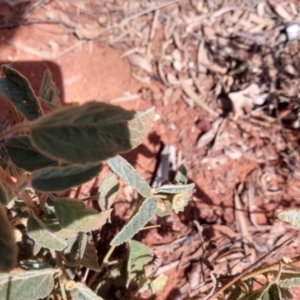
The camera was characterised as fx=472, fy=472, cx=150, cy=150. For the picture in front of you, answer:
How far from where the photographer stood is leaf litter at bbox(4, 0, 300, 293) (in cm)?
201

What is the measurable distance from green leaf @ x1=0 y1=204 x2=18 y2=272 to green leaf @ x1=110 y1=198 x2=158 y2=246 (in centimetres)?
34

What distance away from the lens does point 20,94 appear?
1.05 metres

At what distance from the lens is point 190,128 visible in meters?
2.33

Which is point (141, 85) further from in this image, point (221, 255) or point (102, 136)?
point (102, 136)

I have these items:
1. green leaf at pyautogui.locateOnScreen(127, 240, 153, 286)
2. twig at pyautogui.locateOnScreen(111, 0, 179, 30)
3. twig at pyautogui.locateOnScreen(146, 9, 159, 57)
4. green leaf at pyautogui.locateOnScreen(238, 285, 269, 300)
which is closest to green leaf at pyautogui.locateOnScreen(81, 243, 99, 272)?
green leaf at pyautogui.locateOnScreen(127, 240, 153, 286)

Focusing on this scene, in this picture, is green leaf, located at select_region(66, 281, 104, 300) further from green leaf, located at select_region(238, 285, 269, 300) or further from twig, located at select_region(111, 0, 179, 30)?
→ twig, located at select_region(111, 0, 179, 30)

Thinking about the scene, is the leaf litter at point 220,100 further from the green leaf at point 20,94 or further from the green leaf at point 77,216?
the green leaf at point 20,94

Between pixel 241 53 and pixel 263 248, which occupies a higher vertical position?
pixel 241 53

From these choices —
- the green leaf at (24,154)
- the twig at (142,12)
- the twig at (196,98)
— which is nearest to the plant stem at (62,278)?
the green leaf at (24,154)

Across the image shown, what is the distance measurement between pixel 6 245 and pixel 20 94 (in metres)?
0.36

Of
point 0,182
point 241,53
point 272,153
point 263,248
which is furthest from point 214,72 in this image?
point 0,182

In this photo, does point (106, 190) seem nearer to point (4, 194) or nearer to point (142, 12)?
point (4, 194)

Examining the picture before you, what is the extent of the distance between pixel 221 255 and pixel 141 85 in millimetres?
1002

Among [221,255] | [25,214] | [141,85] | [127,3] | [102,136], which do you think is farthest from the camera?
[127,3]
